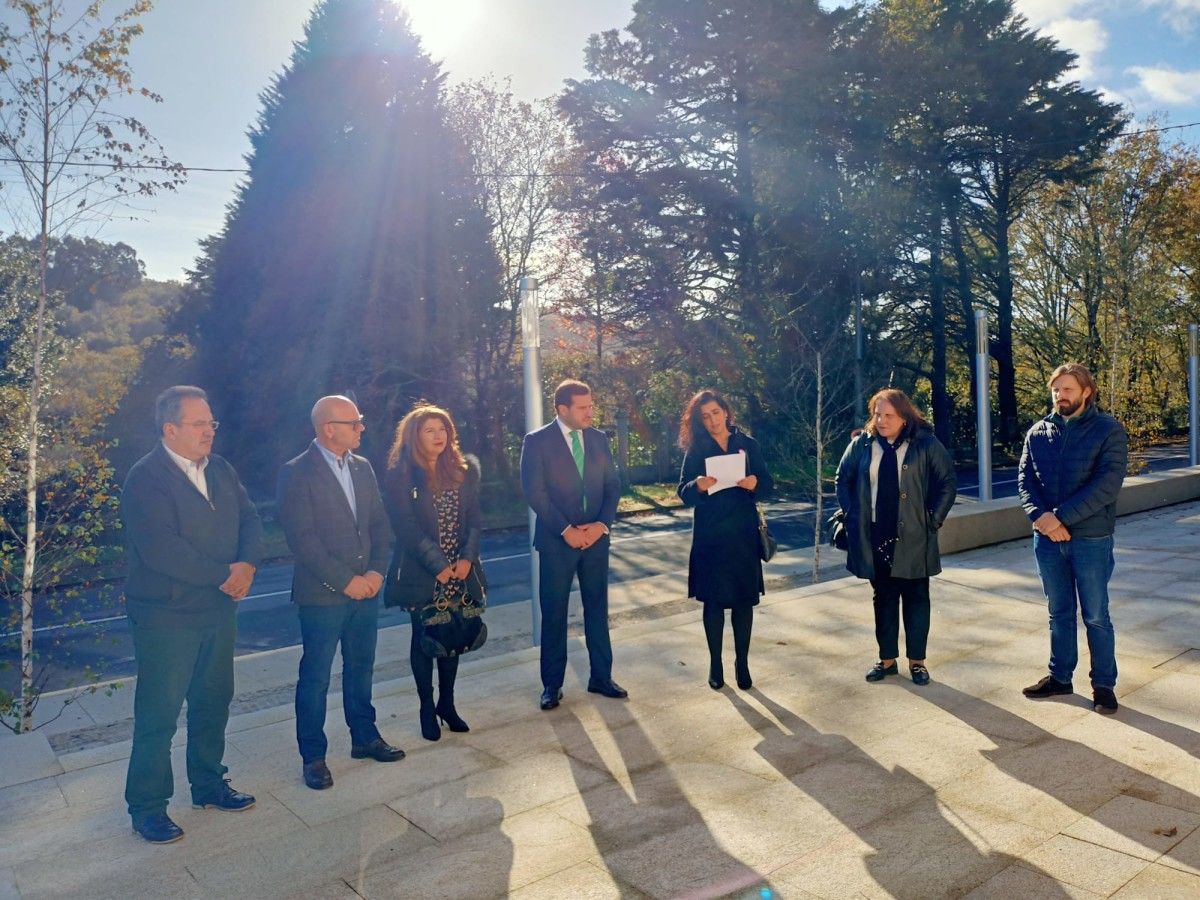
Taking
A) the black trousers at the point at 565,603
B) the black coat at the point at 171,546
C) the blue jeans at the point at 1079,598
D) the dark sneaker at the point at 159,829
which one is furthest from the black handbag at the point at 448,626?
the blue jeans at the point at 1079,598

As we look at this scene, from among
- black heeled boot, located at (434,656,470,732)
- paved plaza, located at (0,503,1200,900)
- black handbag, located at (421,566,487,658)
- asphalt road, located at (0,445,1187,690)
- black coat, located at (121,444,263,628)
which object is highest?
black coat, located at (121,444,263,628)

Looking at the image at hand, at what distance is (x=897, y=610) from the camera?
5910mm

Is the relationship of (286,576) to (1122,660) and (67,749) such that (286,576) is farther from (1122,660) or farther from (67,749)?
A: (1122,660)

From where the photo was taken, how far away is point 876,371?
23.6m

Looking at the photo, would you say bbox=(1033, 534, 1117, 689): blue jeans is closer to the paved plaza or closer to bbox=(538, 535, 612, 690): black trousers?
the paved plaza

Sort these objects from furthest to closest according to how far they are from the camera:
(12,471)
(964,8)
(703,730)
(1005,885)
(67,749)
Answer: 1. (964,8)
2. (12,471)
3. (67,749)
4. (703,730)
5. (1005,885)

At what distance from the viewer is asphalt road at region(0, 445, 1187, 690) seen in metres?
8.98

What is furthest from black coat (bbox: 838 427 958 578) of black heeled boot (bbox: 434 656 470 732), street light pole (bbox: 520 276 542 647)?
street light pole (bbox: 520 276 542 647)

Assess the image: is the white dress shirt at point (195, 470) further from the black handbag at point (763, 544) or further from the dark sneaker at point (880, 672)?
the dark sneaker at point (880, 672)

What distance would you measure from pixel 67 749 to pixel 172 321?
21721 mm

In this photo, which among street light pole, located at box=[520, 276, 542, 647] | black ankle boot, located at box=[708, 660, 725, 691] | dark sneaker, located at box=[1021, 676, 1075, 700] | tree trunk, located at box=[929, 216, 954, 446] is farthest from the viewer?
tree trunk, located at box=[929, 216, 954, 446]

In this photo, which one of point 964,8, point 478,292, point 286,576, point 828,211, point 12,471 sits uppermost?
point 964,8

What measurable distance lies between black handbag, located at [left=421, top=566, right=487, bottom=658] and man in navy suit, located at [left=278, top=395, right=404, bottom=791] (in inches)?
12.9

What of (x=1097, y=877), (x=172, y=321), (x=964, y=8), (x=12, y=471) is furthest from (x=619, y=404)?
(x=1097, y=877)
